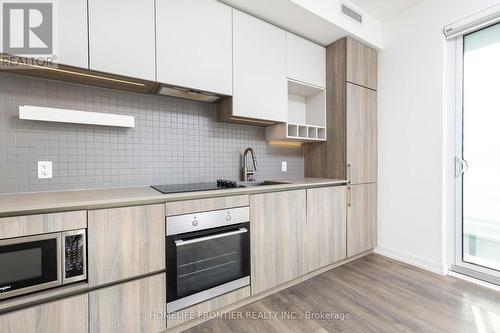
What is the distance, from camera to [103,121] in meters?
1.62

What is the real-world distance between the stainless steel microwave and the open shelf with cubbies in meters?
1.83

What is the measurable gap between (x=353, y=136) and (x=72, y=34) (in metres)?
2.52

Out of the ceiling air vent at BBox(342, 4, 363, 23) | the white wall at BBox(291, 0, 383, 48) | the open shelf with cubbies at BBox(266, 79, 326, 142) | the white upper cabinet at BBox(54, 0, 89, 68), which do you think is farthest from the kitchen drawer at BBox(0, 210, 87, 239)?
the ceiling air vent at BBox(342, 4, 363, 23)

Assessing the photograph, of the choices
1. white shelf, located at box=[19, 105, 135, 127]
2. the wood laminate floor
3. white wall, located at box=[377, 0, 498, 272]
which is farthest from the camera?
white wall, located at box=[377, 0, 498, 272]

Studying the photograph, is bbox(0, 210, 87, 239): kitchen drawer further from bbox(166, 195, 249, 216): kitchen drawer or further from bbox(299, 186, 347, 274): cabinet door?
bbox(299, 186, 347, 274): cabinet door

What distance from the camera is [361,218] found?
2.60 m

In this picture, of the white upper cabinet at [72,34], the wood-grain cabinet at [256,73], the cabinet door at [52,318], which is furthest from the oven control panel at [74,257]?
the wood-grain cabinet at [256,73]

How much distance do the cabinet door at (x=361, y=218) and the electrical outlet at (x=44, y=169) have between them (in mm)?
2615

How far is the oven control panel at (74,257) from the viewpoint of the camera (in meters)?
1.15

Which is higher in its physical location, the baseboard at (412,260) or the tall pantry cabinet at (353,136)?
the tall pantry cabinet at (353,136)

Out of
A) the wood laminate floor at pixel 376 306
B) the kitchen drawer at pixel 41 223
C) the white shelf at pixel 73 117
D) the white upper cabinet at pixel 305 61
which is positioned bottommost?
the wood laminate floor at pixel 376 306

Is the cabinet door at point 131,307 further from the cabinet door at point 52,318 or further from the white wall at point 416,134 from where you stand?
the white wall at point 416,134

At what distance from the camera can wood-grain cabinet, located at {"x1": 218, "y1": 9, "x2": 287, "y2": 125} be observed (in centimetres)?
195

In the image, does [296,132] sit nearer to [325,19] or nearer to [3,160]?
[325,19]
